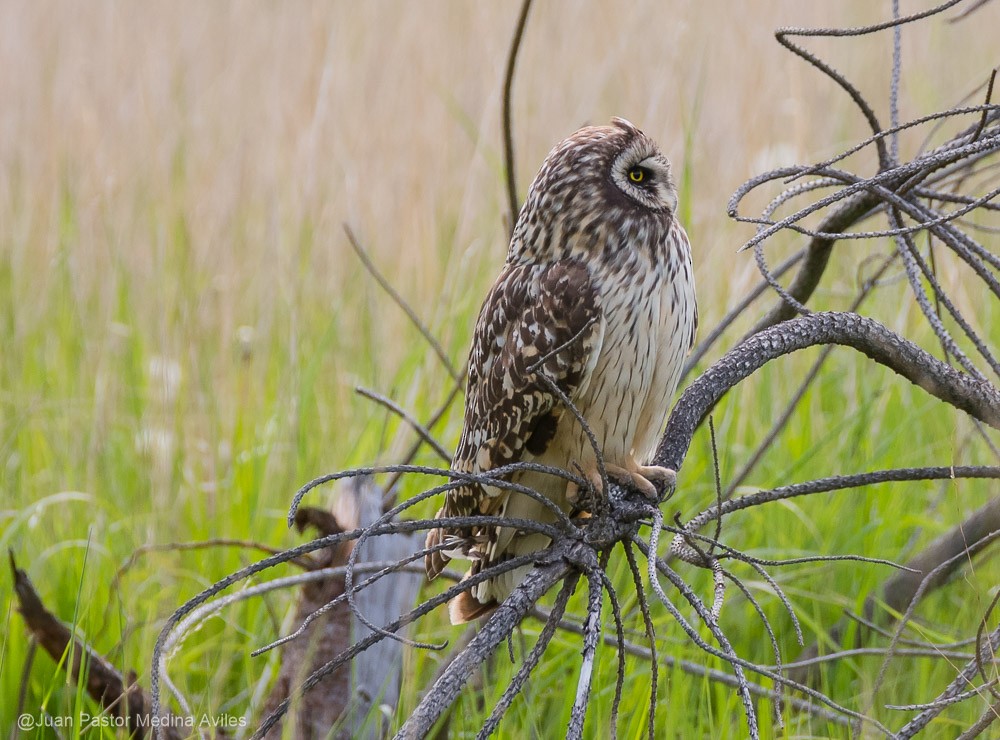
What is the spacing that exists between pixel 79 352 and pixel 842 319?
3168 millimetres

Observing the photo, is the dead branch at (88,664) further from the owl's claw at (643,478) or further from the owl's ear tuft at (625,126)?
the owl's ear tuft at (625,126)

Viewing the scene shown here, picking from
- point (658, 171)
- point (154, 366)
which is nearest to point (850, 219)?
point (658, 171)

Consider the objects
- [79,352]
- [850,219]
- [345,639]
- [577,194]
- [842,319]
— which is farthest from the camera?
[79,352]

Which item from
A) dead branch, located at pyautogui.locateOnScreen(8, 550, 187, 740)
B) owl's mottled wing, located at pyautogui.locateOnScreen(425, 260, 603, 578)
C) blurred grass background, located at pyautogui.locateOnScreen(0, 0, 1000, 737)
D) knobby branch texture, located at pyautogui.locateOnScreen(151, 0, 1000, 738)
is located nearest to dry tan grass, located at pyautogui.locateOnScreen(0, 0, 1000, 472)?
blurred grass background, located at pyautogui.locateOnScreen(0, 0, 1000, 737)

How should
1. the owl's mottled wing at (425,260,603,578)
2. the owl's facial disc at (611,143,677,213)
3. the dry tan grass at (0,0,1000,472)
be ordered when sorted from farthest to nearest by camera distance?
the dry tan grass at (0,0,1000,472), the owl's facial disc at (611,143,677,213), the owl's mottled wing at (425,260,603,578)

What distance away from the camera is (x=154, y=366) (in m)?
3.68

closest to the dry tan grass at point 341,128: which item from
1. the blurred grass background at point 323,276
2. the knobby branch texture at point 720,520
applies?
the blurred grass background at point 323,276

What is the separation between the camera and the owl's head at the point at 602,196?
222cm

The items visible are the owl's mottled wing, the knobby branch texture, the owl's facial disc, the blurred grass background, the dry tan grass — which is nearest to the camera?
the knobby branch texture

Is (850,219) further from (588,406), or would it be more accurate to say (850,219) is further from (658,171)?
(588,406)

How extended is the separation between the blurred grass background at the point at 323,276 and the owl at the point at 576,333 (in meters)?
0.42

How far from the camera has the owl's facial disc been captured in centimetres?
225

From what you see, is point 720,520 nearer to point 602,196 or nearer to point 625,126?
point 602,196

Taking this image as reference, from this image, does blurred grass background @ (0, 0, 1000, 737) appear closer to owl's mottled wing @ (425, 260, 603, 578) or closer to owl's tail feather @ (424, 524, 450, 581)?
owl's tail feather @ (424, 524, 450, 581)
